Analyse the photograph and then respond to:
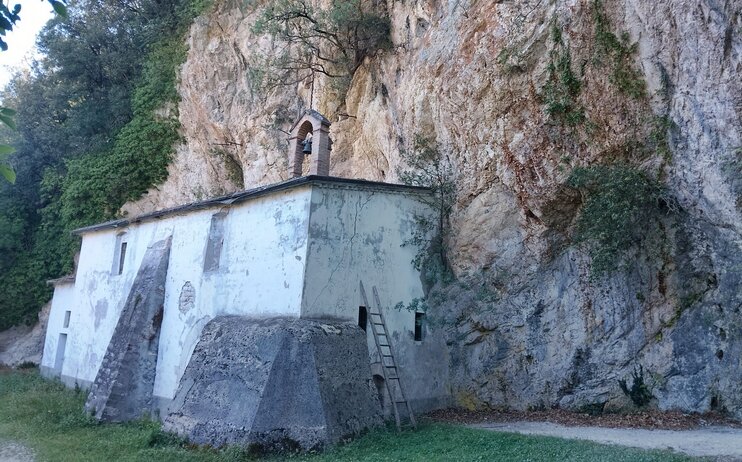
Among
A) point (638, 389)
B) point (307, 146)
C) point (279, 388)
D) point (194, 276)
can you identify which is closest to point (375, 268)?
point (279, 388)

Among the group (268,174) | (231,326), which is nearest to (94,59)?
(268,174)

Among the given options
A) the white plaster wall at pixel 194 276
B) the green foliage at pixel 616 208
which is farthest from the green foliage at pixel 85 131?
the green foliage at pixel 616 208

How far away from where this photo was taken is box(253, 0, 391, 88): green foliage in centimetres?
1752

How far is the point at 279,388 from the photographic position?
35.2ft

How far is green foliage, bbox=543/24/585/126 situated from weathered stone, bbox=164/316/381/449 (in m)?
6.14

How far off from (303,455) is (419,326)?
485 centimetres

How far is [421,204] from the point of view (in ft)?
47.9

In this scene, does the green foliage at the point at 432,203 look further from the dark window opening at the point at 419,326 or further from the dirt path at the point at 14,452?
the dirt path at the point at 14,452

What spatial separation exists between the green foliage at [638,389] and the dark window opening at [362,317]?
529cm

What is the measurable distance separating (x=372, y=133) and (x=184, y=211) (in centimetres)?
598

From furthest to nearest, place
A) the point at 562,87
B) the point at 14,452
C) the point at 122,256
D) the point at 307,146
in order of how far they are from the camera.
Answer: the point at 122,256 → the point at 307,146 → the point at 562,87 → the point at 14,452

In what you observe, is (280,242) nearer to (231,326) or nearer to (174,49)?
(231,326)

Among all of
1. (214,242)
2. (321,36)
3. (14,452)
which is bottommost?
(14,452)

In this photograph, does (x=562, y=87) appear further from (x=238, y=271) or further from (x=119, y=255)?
(x=119, y=255)
